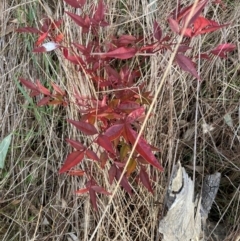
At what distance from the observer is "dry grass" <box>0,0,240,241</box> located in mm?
1215

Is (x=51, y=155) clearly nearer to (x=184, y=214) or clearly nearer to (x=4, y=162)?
(x=4, y=162)

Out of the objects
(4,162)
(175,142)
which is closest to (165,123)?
(175,142)

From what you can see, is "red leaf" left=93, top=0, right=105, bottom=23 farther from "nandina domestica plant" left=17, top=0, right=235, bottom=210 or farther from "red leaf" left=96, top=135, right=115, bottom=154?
"red leaf" left=96, top=135, right=115, bottom=154

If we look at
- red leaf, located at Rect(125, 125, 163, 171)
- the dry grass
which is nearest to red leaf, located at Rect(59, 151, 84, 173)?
red leaf, located at Rect(125, 125, 163, 171)

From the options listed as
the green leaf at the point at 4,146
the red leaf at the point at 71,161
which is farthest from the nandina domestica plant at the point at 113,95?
the green leaf at the point at 4,146

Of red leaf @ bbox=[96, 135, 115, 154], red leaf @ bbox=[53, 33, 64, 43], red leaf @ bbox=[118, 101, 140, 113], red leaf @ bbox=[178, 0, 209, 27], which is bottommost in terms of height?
red leaf @ bbox=[96, 135, 115, 154]

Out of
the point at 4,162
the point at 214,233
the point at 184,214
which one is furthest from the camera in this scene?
the point at 4,162

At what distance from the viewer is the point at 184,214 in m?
1.12

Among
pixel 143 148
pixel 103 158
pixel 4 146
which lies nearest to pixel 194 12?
pixel 143 148

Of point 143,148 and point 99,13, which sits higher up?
point 99,13

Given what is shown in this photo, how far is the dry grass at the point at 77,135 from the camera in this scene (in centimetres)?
121

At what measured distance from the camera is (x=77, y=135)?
1257mm

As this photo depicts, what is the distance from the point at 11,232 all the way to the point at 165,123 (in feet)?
1.89

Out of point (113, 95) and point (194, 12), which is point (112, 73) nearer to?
point (113, 95)
